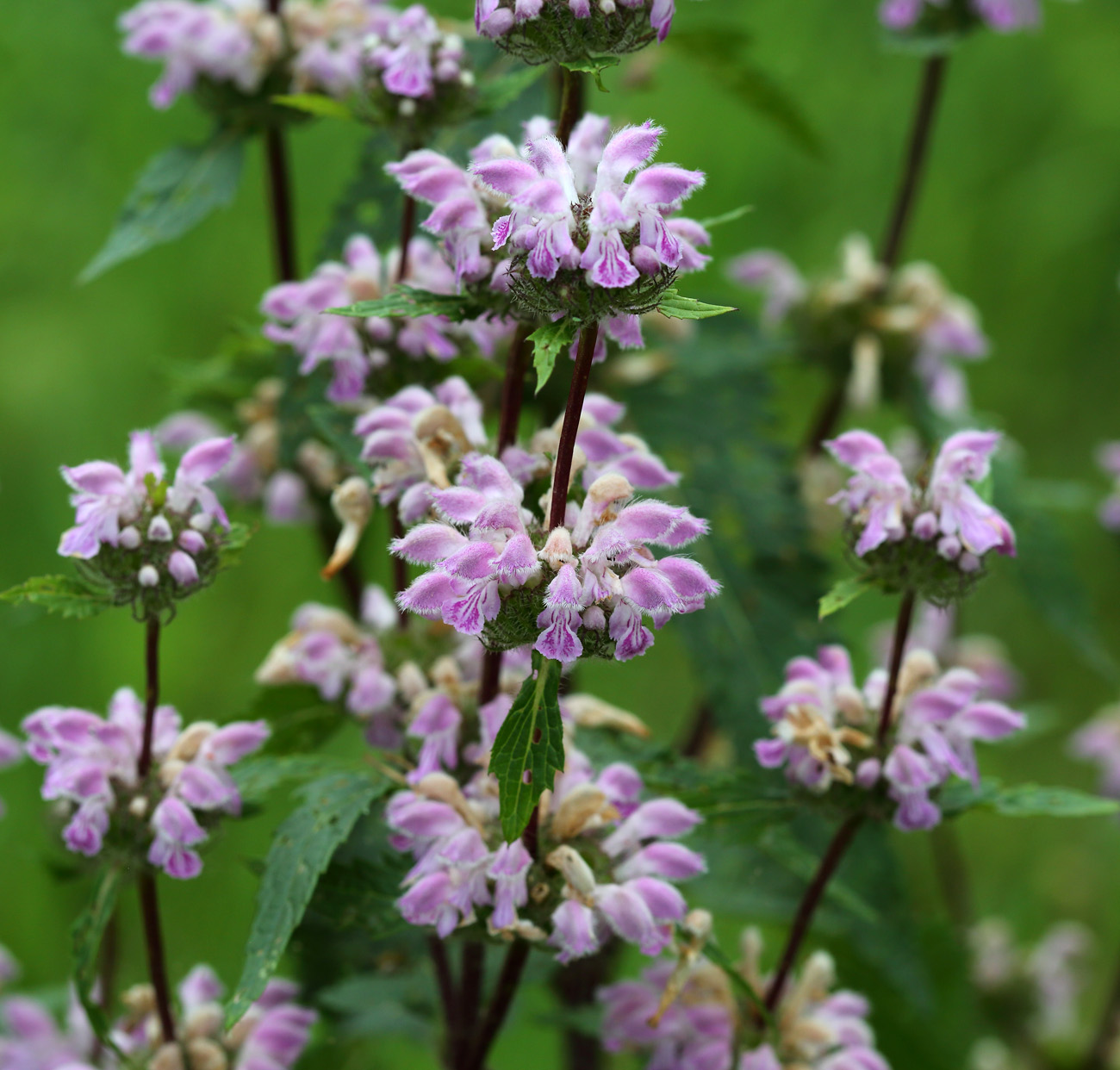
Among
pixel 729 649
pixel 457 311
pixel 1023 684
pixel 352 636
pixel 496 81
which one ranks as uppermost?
pixel 496 81

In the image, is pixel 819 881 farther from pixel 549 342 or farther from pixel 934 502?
pixel 549 342

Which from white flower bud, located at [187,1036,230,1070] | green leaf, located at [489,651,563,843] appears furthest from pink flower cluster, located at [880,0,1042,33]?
white flower bud, located at [187,1036,230,1070]

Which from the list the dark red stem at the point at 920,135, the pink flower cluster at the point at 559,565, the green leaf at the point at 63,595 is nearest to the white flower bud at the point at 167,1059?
the green leaf at the point at 63,595

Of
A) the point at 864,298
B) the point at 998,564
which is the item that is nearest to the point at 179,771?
the point at 864,298

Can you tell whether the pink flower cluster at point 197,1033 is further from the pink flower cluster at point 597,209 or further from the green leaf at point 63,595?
the pink flower cluster at point 597,209

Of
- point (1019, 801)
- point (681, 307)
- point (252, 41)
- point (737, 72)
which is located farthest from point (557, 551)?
point (737, 72)

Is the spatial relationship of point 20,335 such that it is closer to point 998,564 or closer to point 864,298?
point 864,298
